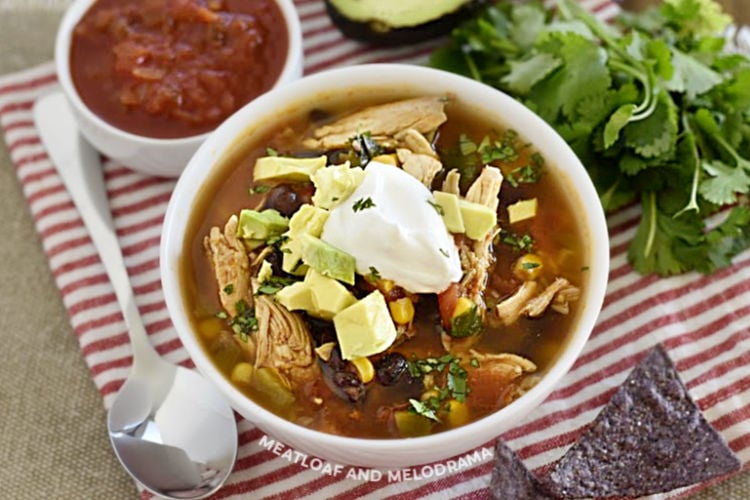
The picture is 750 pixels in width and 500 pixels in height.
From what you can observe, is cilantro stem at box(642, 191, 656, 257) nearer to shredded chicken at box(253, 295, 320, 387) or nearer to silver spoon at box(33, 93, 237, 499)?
shredded chicken at box(253, 295, 320, 387)

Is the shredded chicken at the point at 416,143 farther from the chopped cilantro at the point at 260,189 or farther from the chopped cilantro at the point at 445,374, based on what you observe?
the chopped cilantro at the point at 445,374

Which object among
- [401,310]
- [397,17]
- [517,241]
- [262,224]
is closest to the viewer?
[401,310]

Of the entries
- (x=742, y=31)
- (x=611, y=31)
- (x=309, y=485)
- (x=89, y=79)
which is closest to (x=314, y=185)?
(x=309, y=485)

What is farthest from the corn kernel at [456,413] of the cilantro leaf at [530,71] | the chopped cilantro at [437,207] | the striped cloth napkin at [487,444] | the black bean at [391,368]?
the cilantro leaf at [530,71]

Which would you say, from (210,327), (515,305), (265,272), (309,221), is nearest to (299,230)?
(309,221)

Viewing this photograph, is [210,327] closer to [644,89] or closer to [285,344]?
[285,344]

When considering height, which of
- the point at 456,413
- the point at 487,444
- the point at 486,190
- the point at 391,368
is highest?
the point at 486,190
